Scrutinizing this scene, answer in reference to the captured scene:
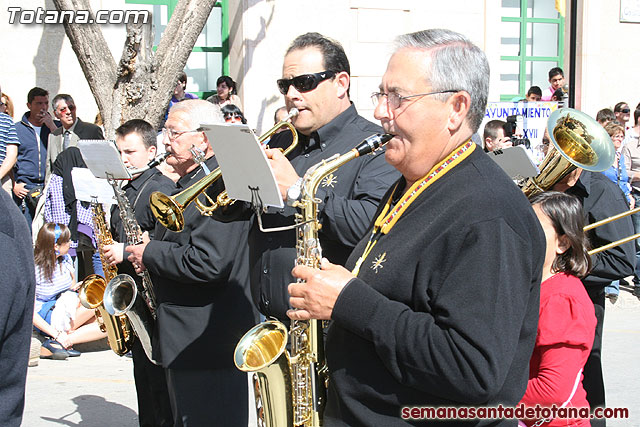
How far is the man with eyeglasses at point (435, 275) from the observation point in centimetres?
187

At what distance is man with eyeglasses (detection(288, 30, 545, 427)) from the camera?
187cm

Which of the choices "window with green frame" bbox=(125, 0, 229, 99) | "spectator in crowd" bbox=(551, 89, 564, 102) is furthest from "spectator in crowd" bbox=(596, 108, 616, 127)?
"window with green frame" bbox=(125, 0, 229, 99)

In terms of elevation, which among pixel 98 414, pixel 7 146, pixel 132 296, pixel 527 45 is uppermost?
pixel 527 45

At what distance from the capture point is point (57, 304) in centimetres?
690

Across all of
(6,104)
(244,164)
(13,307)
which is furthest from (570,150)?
(6,104)

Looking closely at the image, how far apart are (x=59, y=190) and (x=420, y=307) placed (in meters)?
6.29

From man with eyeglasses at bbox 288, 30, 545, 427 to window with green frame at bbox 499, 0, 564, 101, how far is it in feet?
39.1

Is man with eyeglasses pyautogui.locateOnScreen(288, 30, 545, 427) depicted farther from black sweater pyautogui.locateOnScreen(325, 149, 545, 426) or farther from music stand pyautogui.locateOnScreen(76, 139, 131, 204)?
music stand pyautogui.locateOnScreen(76, 139, 131, 204)

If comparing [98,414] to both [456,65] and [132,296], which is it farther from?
[456,65]

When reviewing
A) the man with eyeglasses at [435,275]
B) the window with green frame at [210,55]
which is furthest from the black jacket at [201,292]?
the window with green frame at [210,55]

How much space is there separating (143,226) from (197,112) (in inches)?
38.1

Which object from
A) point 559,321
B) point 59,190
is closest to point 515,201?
point 559,321

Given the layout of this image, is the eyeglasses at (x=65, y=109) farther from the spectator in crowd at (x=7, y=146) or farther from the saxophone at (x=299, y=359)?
the saxophone at (x=299, y=359)

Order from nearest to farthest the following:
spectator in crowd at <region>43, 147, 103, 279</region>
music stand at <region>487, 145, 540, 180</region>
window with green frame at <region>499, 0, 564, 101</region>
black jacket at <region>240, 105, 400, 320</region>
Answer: black jacket at <region>240, 105, 400, 320</region> < music stand at <region>487, 145, 540, 180</region> < spectator in crowd at <region>43, 147, 103, 279</region> < window with green frame at <region>499, 0, 564, 101</region>
